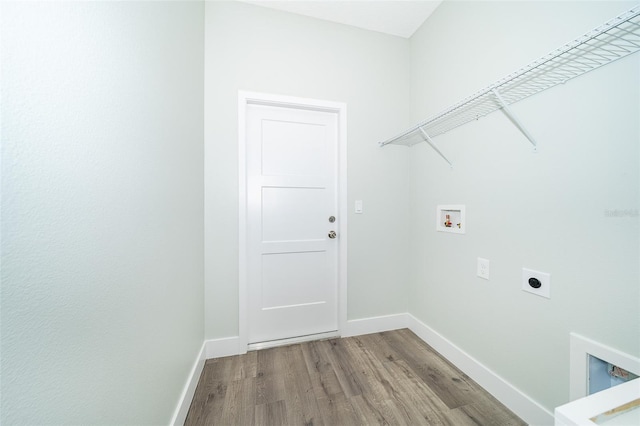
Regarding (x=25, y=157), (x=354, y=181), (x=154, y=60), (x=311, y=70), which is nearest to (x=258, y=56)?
(x=311, y=70)

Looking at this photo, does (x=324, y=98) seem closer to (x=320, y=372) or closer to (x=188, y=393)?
(x=320, y=372)

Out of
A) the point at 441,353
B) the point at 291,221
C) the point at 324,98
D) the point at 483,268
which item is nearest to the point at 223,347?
the point at 291,221

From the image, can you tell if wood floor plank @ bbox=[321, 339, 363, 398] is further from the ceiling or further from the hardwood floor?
the ceiling

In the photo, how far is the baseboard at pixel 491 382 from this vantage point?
119 centimetres

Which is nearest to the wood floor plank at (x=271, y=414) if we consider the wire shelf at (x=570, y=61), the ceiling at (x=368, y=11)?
the wire shelf at (x=570, y=61)

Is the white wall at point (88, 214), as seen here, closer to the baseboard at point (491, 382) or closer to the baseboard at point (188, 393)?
the baseboard at point (188, 393)

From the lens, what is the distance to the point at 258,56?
6.09ft

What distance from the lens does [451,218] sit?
69.0 inches

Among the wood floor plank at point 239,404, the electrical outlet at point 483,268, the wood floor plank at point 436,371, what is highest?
the electrical outlet at point 483,268

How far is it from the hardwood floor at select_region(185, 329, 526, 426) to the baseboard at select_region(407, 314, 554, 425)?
0.04m

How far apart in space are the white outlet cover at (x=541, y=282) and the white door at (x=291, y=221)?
1.30 metres

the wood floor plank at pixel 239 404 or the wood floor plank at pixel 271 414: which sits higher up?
the wood floor plank at pixel 271 414

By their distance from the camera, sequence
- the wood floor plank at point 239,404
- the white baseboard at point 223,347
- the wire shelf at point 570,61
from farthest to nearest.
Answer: the white baseboard at point 223,347, the wood floor plank at point 239,404, the wire shelf at point 570,61

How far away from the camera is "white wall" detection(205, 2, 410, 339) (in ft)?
5.86
